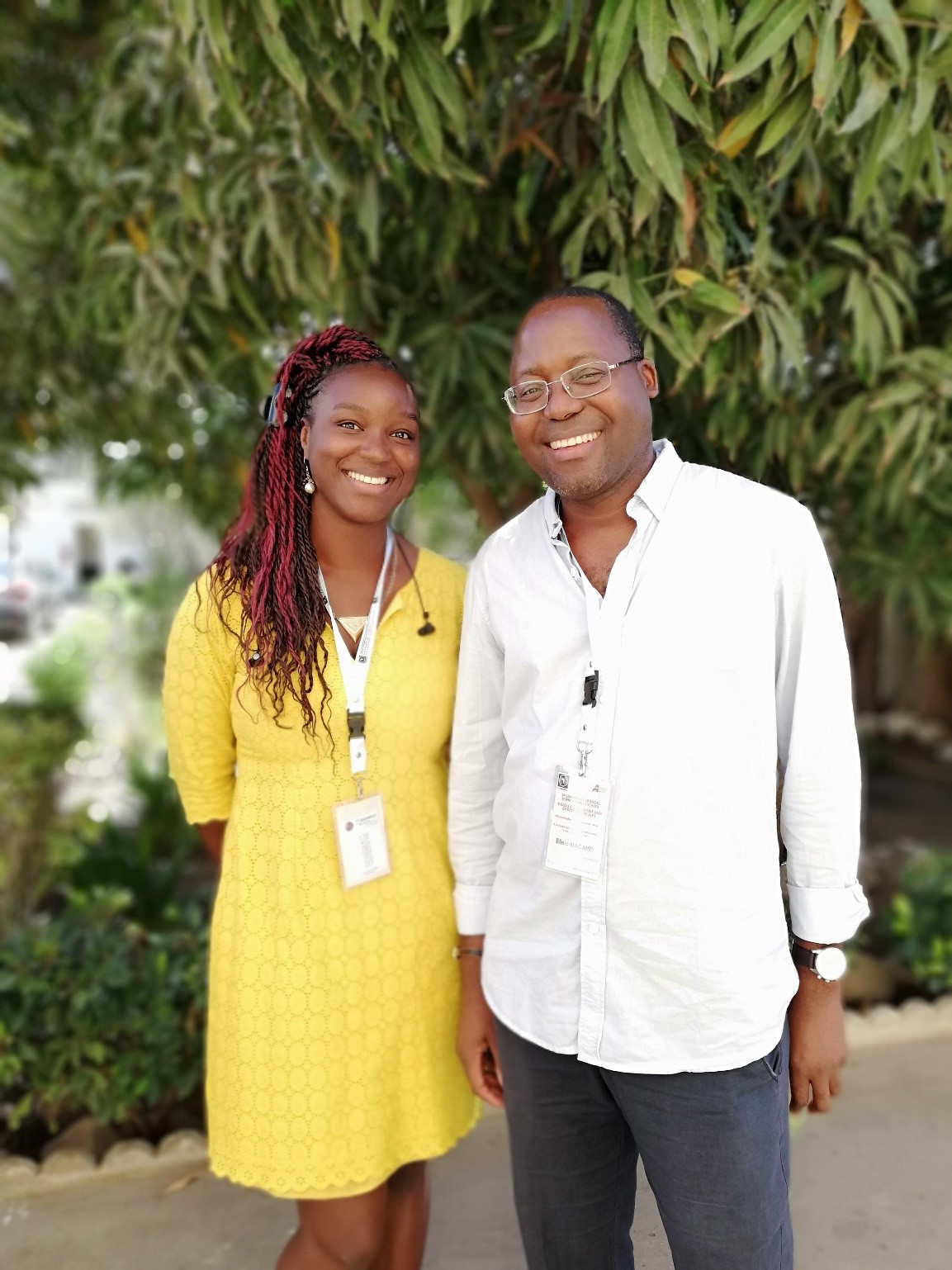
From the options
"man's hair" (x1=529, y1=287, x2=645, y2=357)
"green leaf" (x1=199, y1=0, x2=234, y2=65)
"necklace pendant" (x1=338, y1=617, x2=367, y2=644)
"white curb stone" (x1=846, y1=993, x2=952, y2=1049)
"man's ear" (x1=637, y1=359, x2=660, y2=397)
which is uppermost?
"green leaf" (x1=199, y1=0, x2=234, y2=65)

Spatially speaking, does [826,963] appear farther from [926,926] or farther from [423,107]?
[926,926]

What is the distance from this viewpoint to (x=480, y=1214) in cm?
229

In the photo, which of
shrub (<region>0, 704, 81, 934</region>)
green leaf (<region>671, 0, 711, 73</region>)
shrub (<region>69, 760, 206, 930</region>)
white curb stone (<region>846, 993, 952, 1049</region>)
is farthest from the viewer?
shrub (<region>0, 704, 81, 934</region>)

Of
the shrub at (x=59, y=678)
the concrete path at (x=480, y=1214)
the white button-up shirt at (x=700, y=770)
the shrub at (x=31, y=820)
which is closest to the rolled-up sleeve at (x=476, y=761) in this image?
the white button-up shirt at (x=700, y=770)

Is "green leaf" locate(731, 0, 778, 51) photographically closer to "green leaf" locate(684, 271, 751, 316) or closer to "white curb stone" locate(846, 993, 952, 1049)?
"green leaf" locate(684, 271, 751, 316)

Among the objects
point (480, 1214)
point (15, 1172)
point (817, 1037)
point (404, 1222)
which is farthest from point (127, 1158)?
point (817, 1037)

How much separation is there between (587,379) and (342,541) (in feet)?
1.67

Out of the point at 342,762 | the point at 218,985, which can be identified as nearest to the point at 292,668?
the point at 342,762

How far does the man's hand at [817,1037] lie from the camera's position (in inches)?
55.8

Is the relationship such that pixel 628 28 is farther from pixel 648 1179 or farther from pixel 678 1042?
pixel 648 1179

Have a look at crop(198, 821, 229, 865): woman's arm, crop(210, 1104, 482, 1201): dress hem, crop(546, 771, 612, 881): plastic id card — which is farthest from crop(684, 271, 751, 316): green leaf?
crop(210, 1104, 482, 1201): dress hem

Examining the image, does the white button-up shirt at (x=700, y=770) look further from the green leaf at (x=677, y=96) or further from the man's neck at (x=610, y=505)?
the green leaf at (x=677, y=96)

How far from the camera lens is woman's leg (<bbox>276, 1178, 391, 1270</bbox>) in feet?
5.45

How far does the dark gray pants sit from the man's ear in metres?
0.97
